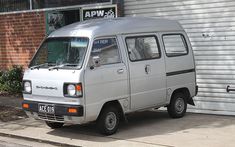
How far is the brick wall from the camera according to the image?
15.0 m

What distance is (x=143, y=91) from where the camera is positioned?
31.1 feet

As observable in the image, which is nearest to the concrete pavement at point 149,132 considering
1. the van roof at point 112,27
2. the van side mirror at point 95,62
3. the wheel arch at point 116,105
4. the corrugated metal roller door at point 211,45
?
the wheel arch at point 116,105

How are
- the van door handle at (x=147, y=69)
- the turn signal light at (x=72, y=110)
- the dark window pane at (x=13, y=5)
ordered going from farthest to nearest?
the dark window pane at (x=13, y=5) < the van door handle at (x=147, y=69) < the turn signal light at (x=72, y=110)

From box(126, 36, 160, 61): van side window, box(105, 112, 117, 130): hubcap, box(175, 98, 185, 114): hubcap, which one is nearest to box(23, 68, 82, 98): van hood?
box(105, 112, 117, 130): hubcap

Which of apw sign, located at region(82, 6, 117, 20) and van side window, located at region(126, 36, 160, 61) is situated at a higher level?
apw sign, located at region(82, 6, 117, 20)

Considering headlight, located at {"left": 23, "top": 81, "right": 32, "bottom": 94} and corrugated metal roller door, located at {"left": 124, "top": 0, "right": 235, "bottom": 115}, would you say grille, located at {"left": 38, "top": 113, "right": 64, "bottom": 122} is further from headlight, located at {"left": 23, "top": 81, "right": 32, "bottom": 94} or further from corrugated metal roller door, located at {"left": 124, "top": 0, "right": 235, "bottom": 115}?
corrugated metal roller door, located at {"left": 124, "top": 0, "right": 235, "bottom": 115}

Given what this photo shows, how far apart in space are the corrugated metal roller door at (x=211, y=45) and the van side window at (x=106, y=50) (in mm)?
3359

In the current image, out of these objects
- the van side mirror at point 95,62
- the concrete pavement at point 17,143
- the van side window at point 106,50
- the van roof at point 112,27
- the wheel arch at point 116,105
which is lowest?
the concrete pavement at point 17,143

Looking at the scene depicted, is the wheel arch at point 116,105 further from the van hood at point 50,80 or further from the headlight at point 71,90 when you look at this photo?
the van hood at point 50,80

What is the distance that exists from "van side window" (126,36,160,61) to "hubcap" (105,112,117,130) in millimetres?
1206

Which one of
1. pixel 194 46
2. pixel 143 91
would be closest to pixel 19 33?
pixel 194 46

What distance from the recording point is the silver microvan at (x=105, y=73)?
8492 millimetres

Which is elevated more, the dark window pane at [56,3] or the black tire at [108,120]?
the dark window pane at [56,3]

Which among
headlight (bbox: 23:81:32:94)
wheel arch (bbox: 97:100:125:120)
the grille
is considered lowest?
the grille
